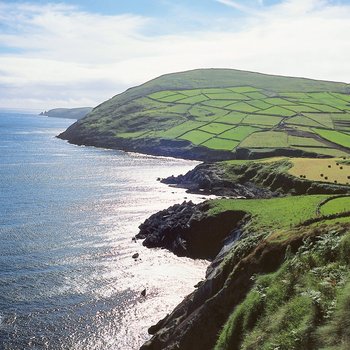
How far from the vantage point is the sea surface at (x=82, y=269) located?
4934cm

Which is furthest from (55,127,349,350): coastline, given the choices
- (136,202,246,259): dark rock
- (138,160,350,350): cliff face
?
(138,160,350,350): cliff face

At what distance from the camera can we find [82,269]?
67062 mm

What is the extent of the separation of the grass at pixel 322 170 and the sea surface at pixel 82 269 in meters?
30.5

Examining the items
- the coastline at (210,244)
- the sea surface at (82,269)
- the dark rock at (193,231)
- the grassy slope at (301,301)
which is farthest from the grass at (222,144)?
the grassy slope at (301,301)

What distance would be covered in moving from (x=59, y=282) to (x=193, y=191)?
233ft

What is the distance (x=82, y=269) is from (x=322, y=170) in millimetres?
67950

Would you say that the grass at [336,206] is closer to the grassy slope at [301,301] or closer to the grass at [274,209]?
the grass at [274,209]

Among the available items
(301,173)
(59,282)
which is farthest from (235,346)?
(301,173)

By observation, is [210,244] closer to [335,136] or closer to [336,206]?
[336,206]

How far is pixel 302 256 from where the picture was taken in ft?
107

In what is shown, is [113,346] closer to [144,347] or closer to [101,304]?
[144,347]

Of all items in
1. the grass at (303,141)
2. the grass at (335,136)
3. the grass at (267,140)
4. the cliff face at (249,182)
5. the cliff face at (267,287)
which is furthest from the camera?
the grass at (267,140)

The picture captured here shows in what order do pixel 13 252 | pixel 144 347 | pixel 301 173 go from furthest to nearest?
pixel 301 173
pixel 13 252
pixel 144 347

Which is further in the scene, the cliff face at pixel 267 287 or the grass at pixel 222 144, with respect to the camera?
the grass at pixel 222 144
